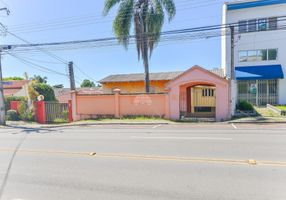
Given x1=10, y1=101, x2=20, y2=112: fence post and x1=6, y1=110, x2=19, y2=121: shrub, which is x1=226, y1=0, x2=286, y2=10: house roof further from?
x1=6, y1=110, x2=19, y2=121: shrub

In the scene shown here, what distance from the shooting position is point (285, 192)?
13.2 ft

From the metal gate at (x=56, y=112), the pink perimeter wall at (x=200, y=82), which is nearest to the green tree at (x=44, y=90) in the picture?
the metal gate at (x=56, y=112)

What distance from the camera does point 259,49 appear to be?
78.4 feet

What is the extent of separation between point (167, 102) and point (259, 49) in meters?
12.5

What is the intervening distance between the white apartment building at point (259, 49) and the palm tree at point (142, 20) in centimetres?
859

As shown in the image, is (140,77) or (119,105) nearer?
(119,105)

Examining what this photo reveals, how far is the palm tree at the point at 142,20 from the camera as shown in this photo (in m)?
19.6

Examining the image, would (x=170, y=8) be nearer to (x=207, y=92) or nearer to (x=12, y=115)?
(x=207, y=92)

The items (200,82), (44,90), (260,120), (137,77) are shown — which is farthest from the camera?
(137,77)

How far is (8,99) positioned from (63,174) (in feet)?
74.0

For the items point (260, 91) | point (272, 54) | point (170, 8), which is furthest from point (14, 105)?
point (272, 54)

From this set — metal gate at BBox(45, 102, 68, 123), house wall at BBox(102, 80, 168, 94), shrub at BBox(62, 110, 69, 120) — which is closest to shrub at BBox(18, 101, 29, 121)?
metal gate at BBox(45, 102, 68, 123)

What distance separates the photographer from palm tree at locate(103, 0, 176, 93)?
64.4 ft

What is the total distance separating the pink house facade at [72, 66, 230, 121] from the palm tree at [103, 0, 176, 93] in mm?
3212
